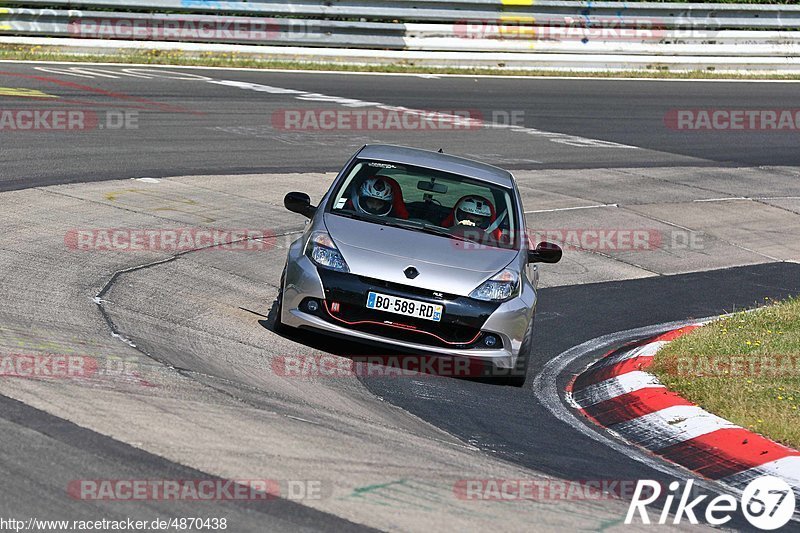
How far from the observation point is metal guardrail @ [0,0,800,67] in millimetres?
22547

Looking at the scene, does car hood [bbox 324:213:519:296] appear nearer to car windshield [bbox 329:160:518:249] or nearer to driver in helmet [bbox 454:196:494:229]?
car windshield [bbox 329:160:518:249]

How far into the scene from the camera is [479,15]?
2603 centimetres

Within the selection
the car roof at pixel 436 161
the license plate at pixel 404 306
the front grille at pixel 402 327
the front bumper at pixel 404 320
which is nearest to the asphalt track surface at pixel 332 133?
the car roof at pixel 436 161

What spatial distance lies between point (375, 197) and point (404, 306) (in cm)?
140

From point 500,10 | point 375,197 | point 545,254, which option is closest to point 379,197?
point 375,197

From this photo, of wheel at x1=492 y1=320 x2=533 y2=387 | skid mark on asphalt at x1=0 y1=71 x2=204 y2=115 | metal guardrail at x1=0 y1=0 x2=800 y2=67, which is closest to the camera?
wheel at x1=492 y1=320 x2=533 y2=387

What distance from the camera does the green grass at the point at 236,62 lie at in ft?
70.9

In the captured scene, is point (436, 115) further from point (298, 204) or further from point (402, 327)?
point (402, 327)

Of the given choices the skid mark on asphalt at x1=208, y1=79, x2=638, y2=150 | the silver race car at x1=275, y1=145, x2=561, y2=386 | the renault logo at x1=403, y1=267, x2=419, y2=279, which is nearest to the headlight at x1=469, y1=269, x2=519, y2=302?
the silver race car at x1=275, y1=145, x2=561, y2=386

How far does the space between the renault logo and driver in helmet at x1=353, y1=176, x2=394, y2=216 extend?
1033 mm

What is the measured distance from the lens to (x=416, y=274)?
26.4 feet

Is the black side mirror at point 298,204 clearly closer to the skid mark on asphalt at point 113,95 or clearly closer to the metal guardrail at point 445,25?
the skid mark on asphalt at point 113,95

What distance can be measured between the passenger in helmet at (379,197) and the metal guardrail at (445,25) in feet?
47.9

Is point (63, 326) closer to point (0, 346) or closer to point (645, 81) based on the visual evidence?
point (0, 346)
